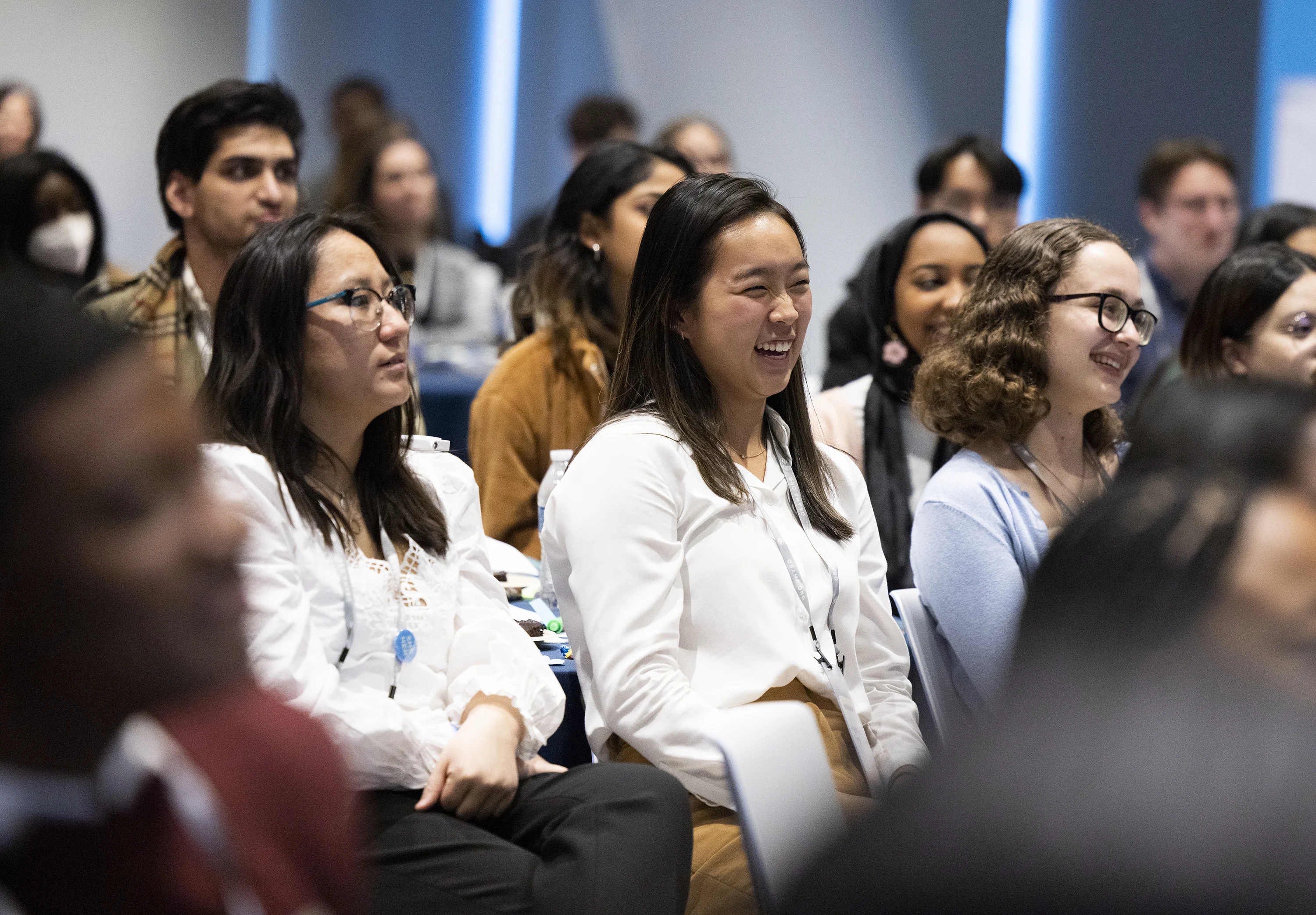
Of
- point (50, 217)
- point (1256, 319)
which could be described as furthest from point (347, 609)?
point (50, 217)

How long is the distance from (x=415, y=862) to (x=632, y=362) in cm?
92

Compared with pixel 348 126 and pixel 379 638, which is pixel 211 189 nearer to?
pixel 379 638

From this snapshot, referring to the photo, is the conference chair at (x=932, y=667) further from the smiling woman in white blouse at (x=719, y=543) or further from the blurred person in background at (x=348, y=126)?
the blurred person in background at (x=348, y=126)

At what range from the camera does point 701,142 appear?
5.79m

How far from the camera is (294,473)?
6.86 feet

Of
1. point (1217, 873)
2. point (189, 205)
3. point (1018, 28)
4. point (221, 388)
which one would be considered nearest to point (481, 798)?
point (221, 388)

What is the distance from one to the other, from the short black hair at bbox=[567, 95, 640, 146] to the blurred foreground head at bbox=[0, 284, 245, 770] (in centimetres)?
605

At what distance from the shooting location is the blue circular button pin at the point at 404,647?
2094 millimetres

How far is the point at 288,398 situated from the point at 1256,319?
233 cm

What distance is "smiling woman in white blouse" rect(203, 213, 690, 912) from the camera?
1892mm

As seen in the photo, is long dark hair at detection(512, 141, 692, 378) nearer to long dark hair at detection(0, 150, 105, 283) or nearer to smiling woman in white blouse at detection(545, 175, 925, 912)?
smiling woman in white blouse at detection(545, 175, 925, 912)

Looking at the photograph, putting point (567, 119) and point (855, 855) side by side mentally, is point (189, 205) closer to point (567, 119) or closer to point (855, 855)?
point (855, 855)

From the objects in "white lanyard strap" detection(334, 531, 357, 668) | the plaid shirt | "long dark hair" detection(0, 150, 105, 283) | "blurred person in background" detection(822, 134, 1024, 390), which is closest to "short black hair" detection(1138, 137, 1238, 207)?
"blurred person in background" detection(822, 134, 1024, 390)

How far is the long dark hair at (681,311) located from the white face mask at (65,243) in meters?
2.70
